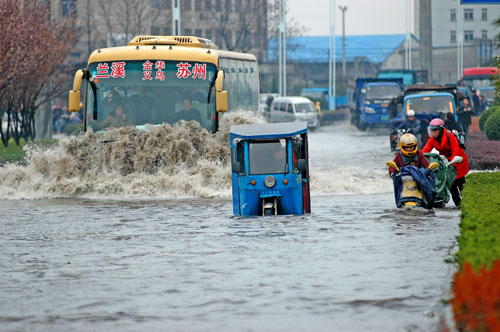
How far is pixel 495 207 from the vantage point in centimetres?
1167

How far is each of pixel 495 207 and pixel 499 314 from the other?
5.76 metres

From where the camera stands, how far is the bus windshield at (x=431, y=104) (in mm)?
34500

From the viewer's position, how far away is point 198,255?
1192 centimetres

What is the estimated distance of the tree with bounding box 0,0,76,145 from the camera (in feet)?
103

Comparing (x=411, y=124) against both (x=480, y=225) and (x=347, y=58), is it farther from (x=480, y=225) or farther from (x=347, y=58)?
(x=347, y=58)

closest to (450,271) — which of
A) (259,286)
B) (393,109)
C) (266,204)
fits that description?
(259,286)

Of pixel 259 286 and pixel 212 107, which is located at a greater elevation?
pixel 212 107

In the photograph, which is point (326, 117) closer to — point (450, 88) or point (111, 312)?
point (450, 88)

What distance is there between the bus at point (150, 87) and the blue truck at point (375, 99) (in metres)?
26.8

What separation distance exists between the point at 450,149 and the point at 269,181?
9.82 ft

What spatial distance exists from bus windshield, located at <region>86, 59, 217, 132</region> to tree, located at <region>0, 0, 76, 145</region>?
8240 mm

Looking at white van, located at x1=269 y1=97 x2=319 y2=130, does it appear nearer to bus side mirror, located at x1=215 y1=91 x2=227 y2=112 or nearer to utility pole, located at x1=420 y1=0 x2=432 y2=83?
utility pole, located at x1=420 y1=0 x2=432 y2=83

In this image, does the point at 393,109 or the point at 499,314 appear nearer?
the point at 499,314

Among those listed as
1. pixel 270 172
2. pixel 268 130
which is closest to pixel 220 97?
pixel 268 130
